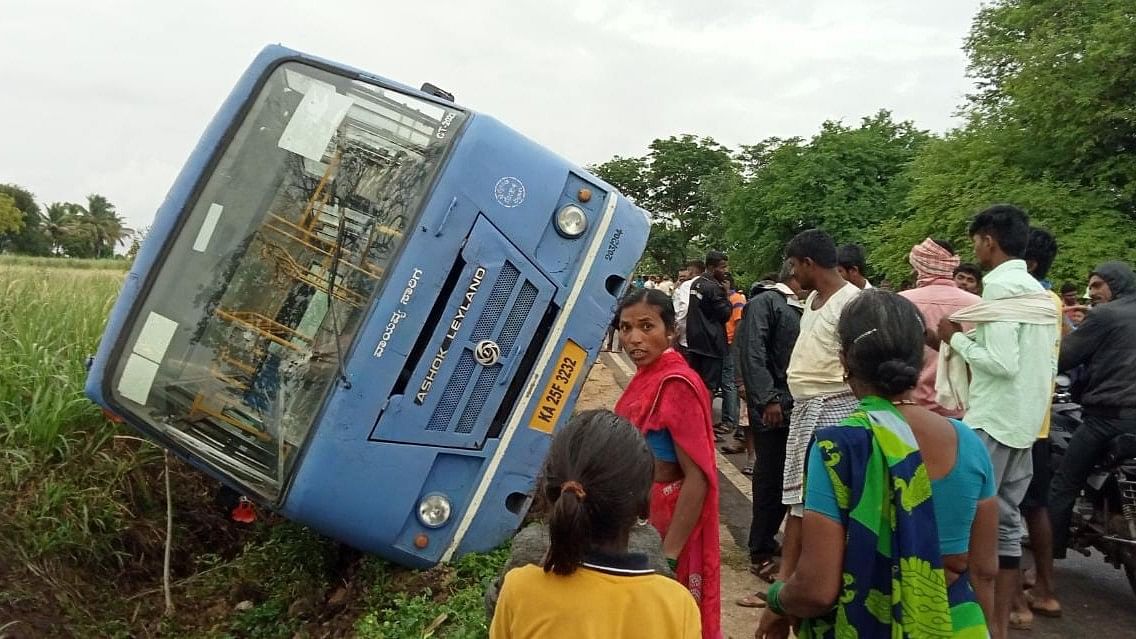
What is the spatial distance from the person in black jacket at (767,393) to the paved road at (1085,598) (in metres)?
0.56

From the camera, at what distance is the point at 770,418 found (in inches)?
168

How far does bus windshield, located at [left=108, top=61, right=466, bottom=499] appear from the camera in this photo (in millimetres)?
3604

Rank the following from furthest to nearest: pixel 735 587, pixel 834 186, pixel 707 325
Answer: pixel 834 186 < pixel 707 325 < pixel 735 587

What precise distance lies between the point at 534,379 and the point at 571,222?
0.81 m

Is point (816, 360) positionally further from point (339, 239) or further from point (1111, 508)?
point (339, 239)

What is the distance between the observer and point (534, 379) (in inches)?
151

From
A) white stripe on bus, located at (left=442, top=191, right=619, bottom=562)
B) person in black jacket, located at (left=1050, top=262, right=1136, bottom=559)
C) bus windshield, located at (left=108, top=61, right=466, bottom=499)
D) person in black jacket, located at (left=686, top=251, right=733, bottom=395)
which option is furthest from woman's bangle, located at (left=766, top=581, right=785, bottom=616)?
person in black jacket, located at (left=686, top=251, right=733, bottom=395)

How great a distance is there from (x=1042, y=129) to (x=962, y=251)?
3.48 m

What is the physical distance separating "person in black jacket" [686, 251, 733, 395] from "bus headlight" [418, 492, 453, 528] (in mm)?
3869

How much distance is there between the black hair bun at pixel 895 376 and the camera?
1.88 meters

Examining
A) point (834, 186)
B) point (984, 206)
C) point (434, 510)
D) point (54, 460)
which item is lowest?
point (54, 460)

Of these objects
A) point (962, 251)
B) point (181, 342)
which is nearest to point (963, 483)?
point (181, 342)

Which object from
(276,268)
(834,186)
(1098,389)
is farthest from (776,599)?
(834,186)

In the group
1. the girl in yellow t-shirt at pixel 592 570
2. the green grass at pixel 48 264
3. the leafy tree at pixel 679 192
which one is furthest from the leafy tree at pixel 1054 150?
the leafy tree at pixel 679 192
